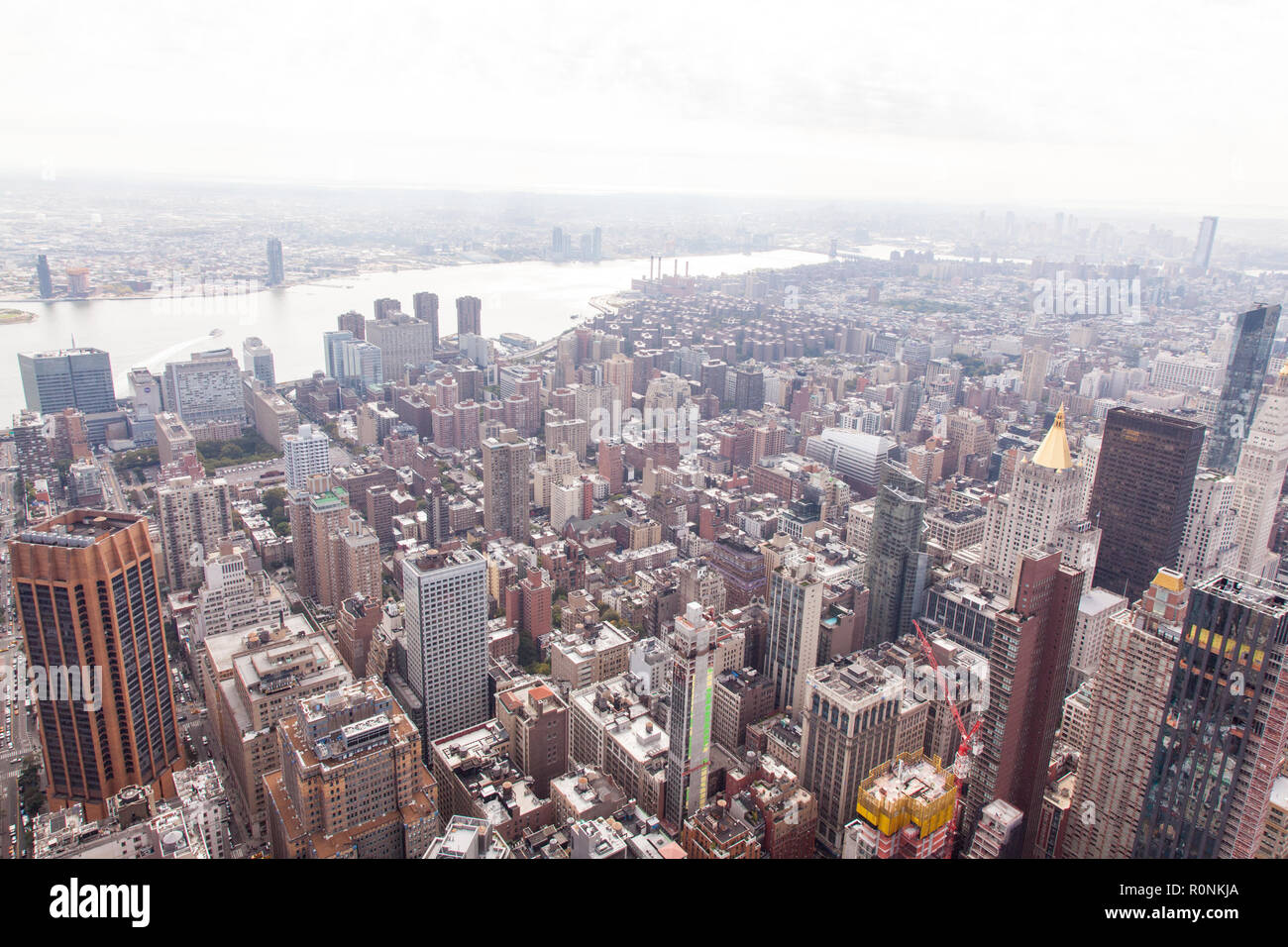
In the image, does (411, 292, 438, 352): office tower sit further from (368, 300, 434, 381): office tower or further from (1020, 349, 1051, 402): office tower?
(1020, 349, 1051, 402): office tower

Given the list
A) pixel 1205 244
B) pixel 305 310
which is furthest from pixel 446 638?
pixel 305 310

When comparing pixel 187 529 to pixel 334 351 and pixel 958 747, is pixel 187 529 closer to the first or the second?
pixel 958 747

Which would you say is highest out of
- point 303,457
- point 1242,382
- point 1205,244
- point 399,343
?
point 1205,244

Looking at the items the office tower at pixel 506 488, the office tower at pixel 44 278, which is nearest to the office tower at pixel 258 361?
the office tower at pixel 44 278

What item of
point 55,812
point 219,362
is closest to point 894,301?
point 219,362

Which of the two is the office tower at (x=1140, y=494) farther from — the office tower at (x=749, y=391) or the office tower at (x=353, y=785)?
the office tower at (x=749, y=391)
